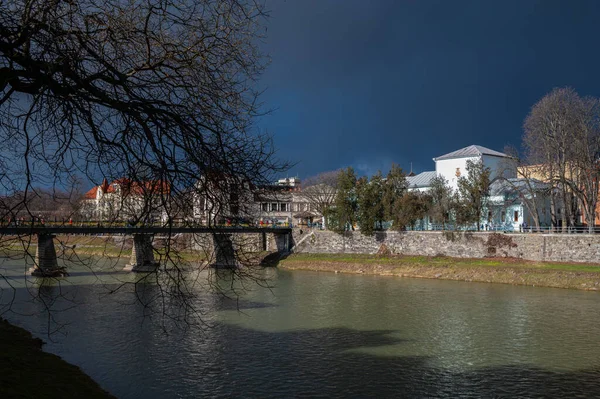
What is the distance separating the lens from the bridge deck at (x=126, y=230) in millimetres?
5688

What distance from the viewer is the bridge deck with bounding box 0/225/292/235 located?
569 centimetres

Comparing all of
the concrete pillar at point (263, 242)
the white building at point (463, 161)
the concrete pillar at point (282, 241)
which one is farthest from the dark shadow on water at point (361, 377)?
the white building at point (463, 161)

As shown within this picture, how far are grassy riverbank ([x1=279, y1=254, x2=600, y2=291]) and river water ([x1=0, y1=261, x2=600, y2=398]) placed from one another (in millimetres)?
3932

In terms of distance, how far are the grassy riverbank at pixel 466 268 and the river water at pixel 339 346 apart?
393 cm

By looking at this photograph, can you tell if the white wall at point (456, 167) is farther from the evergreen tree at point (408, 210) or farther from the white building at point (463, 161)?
the evergreen tree at point (408, 210)

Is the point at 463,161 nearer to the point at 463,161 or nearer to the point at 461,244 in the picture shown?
the point at 463,161

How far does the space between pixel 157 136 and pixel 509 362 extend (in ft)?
40.8

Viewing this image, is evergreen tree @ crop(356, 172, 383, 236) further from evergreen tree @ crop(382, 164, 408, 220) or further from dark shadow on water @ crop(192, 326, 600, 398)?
dark shadow on water @ crop(192, 326, 600, 398)

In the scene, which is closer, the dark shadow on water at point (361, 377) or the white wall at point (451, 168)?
the dark shadow on water at point (361, 377)

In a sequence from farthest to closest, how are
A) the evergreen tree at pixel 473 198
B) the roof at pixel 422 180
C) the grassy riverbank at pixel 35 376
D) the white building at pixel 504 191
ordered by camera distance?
the roof at pixel 422 180, the white building at pixel 504 191, the evergreen tree at pixel 473 198, the grassy riverbank at pixel 35 376

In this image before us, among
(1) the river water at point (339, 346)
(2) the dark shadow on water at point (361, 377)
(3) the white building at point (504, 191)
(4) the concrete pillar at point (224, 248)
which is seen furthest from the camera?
(3) the white building at point (504, 191)

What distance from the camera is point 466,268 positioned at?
33.4 m

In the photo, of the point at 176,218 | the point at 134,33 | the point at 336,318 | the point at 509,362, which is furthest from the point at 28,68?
the point at 336,318

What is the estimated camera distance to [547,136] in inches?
1455
